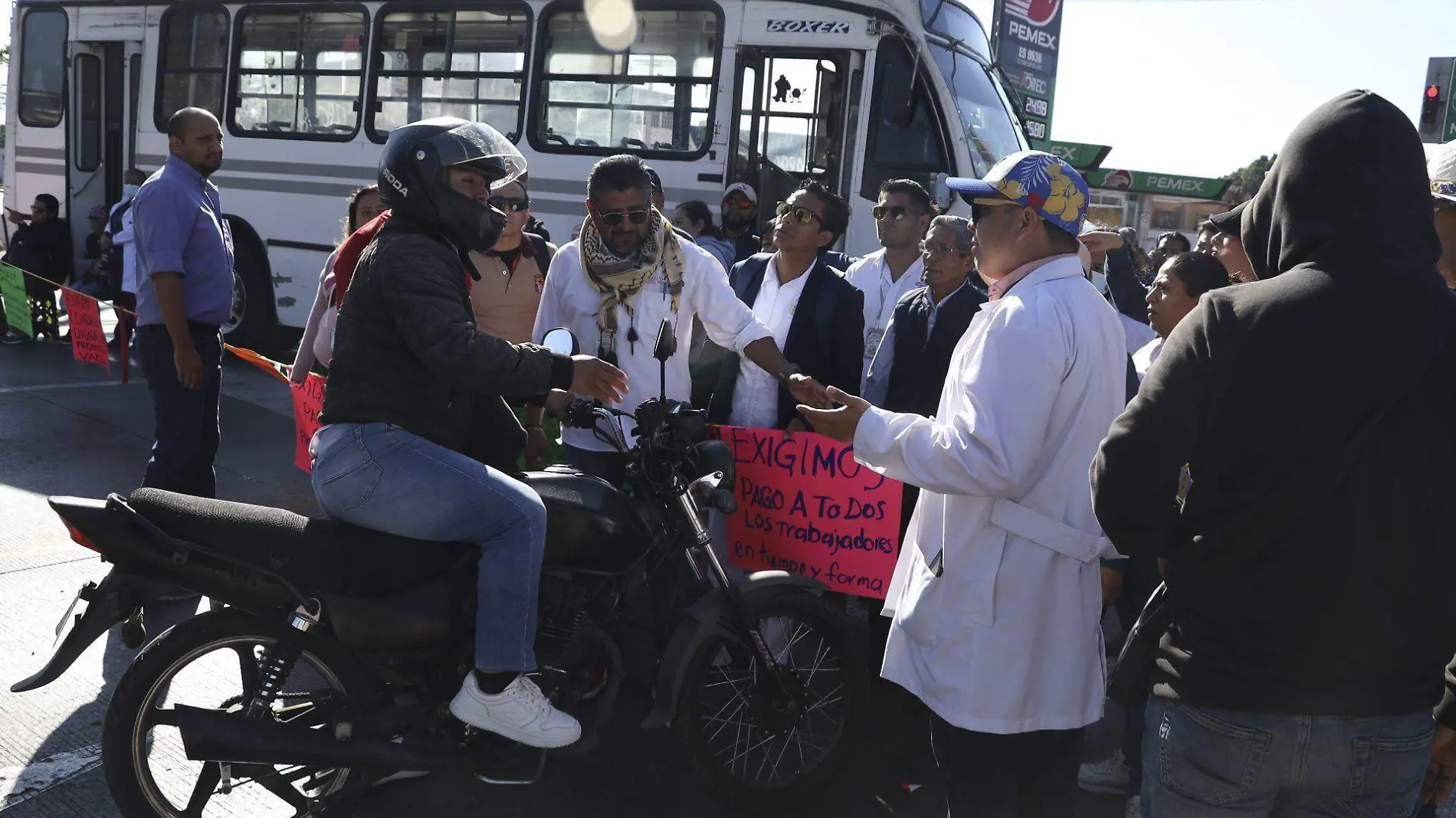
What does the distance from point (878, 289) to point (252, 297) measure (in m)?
8.33

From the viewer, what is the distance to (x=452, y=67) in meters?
10.6

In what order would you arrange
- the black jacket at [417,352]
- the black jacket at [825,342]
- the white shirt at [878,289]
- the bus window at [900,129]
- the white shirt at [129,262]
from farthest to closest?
the bus window at [900,129], the white shirt at [129,262], the white shirt at [878,289], the black jacket at [825,342], the black jacket at [417,352]

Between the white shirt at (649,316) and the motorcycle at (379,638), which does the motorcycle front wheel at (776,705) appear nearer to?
the motorcycle at (379,638)

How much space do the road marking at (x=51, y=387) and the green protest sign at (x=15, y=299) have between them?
16.9 inches

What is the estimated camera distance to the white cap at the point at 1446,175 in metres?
2.78

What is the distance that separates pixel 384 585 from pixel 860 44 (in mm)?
6915

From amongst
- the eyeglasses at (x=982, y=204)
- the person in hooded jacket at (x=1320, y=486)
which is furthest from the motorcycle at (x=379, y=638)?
the person in hooded jacket at (x=1320, y=486)

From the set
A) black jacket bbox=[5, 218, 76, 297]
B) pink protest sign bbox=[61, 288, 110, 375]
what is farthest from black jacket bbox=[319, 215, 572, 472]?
black jacket bbox=[5, 218, 76, 297]

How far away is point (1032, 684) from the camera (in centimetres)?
254

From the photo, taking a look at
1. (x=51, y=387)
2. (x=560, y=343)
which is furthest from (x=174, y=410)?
(x=51, y=387)

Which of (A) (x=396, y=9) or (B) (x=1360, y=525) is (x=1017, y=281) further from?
(A) (x=396, y=9)

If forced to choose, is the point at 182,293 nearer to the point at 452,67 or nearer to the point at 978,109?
the point at 452,67

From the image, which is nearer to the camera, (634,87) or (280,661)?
(280,661)

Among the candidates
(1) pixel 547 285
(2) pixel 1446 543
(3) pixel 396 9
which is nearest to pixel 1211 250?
(1) pixel 547 285
